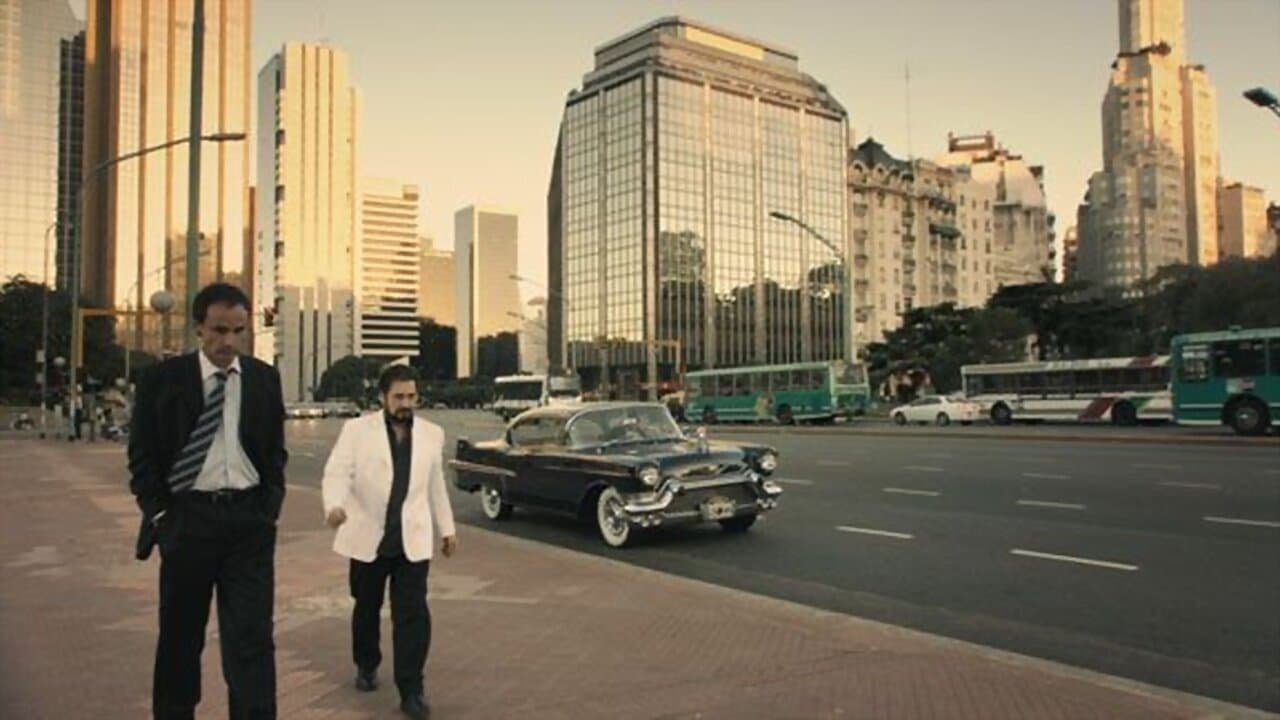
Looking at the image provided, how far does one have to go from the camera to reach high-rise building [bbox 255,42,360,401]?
6348 inches

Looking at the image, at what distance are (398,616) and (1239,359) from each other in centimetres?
2914

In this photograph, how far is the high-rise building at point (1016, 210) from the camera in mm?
153875

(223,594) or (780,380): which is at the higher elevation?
(780,380)

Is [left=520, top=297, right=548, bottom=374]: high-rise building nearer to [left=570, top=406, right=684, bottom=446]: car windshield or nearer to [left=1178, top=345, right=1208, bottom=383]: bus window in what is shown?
[left=1178, top=345, right=1208, bottom=383]: bus window

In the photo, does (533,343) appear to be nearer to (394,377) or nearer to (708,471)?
(708,471)

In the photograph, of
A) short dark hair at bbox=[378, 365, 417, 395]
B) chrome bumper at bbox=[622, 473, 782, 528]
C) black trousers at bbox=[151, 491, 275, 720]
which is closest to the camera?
black trousers at bbox=[151, 491, 275, 720]

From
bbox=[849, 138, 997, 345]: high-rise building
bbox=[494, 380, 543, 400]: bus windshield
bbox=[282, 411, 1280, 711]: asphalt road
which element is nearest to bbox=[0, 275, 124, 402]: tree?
bbox=[494, 380, 543, 400]: bus windshield

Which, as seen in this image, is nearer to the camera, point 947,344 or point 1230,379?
point 1230,379

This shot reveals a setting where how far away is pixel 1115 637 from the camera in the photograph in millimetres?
6816

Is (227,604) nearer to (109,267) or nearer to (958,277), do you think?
(109,267)

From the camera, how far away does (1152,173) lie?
177 metres

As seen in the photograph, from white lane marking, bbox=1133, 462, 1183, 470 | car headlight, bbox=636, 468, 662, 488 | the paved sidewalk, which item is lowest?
the paved sidewalk

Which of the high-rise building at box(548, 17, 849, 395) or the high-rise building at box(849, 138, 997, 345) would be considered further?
the high-rise building at box(849, 138, 997, 345)

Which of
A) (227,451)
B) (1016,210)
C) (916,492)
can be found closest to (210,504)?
(227,451)
